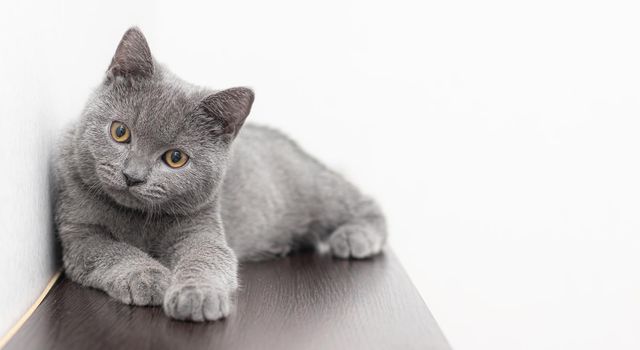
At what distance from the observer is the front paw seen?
1217mm

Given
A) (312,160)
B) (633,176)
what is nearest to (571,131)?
(633,176)

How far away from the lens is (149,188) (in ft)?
4.47

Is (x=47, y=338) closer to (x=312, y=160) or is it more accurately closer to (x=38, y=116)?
(x=38, y=116)

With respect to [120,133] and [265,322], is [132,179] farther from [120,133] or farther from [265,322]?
[265,322]

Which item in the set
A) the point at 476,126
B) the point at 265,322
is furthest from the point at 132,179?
the point at 476,126

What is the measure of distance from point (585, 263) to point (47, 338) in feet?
5.97

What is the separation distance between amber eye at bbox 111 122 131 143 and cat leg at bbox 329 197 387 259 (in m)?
0.77

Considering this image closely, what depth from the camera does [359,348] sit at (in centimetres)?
112

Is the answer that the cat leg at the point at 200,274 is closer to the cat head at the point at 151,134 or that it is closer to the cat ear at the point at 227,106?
the cat head at the point at 151,134

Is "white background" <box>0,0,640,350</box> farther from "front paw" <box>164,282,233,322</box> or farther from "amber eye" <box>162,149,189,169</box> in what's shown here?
"front paw" <box>164,282,233,322</box>

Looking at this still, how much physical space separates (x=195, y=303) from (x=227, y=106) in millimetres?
429

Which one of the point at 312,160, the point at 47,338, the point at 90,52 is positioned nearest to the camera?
the point at 47,338

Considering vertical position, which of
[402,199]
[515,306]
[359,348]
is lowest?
[515,306]

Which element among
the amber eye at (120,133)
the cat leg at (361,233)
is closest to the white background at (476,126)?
the cat leg at (361,233)
